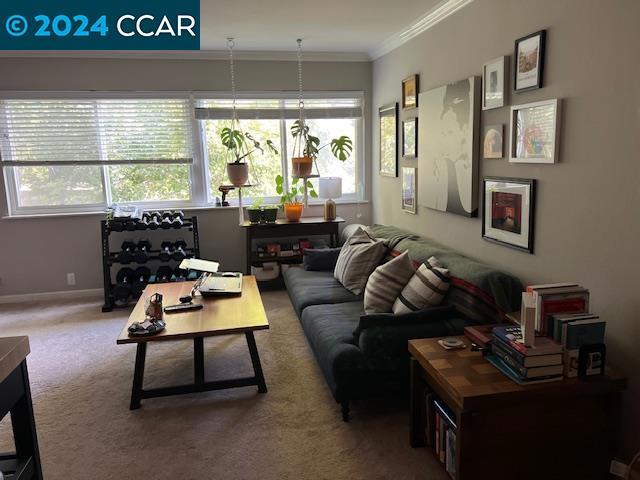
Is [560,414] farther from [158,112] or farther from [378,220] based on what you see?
[158,112]

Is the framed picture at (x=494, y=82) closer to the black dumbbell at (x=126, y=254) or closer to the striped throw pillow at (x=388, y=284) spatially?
the striped throw pillow at (x=388, y=284)

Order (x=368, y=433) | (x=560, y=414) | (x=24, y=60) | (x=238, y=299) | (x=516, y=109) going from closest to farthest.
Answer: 1. (x=560, y=414)
2. (x=368, y=433)
3. (x=516, y=109)
4. (x=238, y=299)
5. (x=24, y=60)

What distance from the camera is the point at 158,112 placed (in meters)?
4.75

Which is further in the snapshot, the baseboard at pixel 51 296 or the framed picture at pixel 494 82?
the baseboard at pixel 51 296

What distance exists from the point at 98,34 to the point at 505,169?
3.06 meters

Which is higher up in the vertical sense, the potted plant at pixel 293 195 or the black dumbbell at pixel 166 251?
the potted plant at pixel 293 195

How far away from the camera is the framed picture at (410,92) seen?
12.8 ft

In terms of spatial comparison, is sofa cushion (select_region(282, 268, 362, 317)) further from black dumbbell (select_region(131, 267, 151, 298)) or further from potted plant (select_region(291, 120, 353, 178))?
black dumbbell (select_region(131, 267, 151, 298))

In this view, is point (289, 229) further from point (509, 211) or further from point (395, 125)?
point (509, 211)

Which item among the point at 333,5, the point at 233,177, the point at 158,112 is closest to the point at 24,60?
the point at 158,112

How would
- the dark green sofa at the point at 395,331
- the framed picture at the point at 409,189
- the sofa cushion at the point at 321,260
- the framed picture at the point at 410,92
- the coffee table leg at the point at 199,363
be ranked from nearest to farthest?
the dark green sofa at the point at 395,331 < the coffee table leg at the point at 199,363 < the framed picture at the point at 410,92 < the framed picture at the point at 409,189 < the sofa cushion at the point at 321,260

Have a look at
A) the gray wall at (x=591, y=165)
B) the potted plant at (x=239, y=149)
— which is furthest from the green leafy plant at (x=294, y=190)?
the gray wall at (x=591, y=165)

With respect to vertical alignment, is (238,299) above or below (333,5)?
below

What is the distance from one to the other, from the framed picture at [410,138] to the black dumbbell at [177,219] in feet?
7.13
